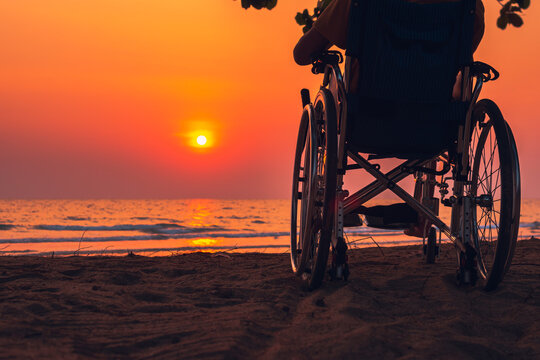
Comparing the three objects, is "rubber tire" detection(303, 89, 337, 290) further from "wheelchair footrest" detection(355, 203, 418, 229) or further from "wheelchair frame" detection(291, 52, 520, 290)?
"wheelchair footrest" detection(355, 203, 418, 229)

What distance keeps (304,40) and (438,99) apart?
0.81 m

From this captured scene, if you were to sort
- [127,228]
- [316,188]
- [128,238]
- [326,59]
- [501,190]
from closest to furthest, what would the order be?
[501,190] < [316,188] < [326,59] < [128,238] < [127,228]

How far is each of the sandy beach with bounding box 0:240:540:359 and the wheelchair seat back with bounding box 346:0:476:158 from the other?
0.81 metres

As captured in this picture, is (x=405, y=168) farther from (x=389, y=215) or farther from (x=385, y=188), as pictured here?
(x=389, y=215)

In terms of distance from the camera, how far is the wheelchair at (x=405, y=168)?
2197mm

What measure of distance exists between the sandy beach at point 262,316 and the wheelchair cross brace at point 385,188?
0.31 metres

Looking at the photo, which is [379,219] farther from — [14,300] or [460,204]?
[14,300]

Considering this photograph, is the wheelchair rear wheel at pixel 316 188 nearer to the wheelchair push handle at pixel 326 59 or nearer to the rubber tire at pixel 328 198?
the rubber tire at pixel 328 198

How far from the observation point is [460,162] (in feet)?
8.46

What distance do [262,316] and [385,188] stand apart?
3.78ft

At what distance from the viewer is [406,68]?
2.47m

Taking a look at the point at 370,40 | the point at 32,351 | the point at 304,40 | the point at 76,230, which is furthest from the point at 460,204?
the point at 76,230

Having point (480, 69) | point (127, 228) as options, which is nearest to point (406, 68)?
point (480, 69)

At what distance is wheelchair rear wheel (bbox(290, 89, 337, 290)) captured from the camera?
2.21 metres
